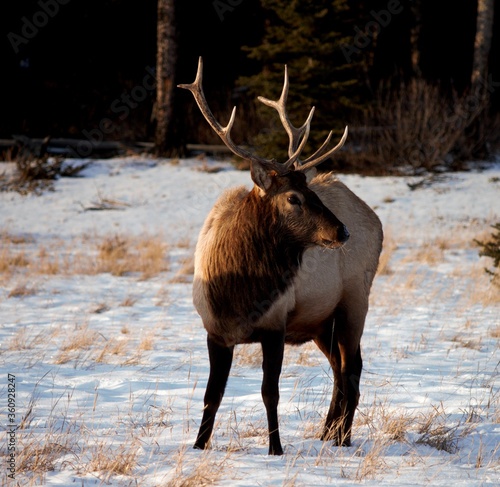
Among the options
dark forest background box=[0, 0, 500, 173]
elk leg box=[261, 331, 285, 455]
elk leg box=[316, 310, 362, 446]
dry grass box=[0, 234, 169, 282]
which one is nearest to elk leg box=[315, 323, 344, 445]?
elk leg box=[316, 310, 362, 446]

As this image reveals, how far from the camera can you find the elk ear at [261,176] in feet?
14.6

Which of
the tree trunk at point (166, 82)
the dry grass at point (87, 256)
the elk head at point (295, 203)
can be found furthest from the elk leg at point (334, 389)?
the tree trunk at point (166, 82)

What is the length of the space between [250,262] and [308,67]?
11.7m

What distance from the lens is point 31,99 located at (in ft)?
68.9

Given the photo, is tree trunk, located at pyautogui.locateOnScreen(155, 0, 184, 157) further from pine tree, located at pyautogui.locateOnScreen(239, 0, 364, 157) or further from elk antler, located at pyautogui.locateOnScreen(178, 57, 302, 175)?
elk antler, located at pyautogui.locateOnScreen(178, 57, 302, 175)

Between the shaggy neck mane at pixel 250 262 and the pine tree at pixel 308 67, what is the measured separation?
10803 mm

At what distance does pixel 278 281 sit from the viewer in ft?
14.5

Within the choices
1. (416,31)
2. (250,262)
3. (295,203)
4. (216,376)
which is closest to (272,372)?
(216,376)

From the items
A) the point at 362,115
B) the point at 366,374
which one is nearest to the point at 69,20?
the point at 362,115

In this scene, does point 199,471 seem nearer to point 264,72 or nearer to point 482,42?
Result: point 264,72

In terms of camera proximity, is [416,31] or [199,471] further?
[416,31]

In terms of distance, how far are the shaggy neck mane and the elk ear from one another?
0.09 metres

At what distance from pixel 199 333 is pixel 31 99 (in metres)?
15.8

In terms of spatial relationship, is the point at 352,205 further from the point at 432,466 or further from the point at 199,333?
the point at 199,333
